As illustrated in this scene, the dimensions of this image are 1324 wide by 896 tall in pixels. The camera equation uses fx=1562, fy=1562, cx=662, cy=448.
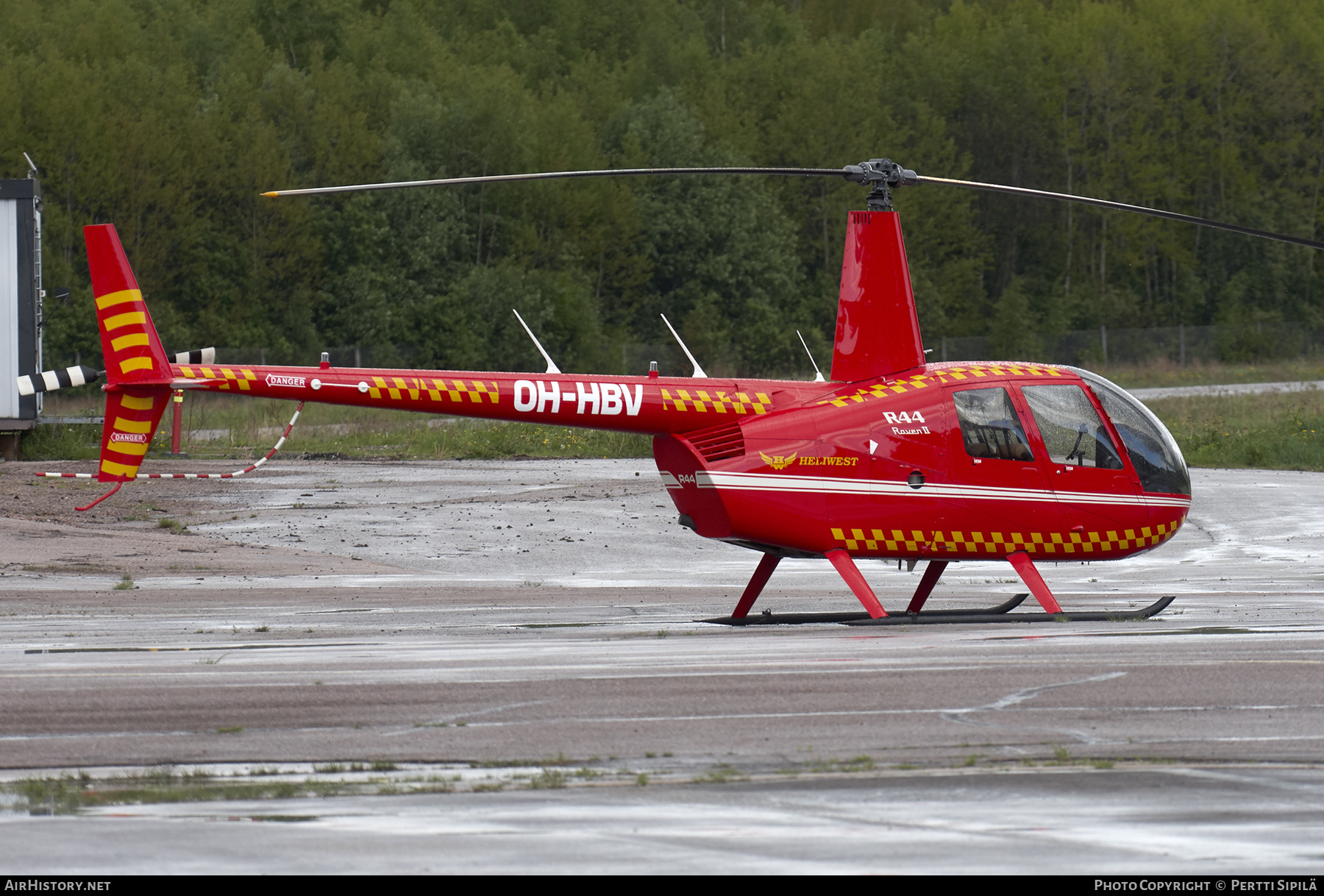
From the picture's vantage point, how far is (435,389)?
12.3 metres

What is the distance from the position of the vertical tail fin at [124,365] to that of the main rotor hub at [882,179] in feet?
18.4

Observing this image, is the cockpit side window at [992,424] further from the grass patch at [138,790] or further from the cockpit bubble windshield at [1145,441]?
the grass patch at [138,790]

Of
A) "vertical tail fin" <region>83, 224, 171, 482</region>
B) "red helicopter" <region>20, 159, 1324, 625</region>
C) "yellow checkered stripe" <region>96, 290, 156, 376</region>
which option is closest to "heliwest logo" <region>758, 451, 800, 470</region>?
"red helicopter" <region>20, 159, 1324, 625</region>

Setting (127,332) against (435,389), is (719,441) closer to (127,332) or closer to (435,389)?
(435,389)

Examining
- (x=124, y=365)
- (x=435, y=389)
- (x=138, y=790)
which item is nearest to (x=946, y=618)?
(x=435, y=389)

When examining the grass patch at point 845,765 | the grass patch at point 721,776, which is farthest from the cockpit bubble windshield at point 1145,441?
the grass patch at point 721,776

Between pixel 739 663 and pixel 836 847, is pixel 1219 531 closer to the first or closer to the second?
pixel 739 663

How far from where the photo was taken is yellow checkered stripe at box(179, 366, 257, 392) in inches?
480

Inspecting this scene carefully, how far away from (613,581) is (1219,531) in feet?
29.0

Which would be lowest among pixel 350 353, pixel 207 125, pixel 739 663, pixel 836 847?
pixel 350 353

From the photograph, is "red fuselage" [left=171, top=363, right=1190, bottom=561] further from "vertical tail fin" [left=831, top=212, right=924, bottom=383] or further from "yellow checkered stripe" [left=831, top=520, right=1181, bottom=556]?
"vertical tail fin" [left=831, top=212, right=924, bottom=383]

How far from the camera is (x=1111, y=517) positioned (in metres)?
12.6

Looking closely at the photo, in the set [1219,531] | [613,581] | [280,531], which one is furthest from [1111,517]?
[280,531]

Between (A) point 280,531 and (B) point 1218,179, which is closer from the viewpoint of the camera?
(A) point 280,531
